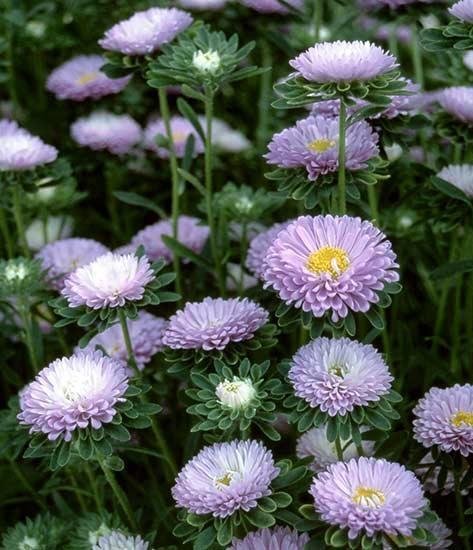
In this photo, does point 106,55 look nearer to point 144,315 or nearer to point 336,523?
point 144,315

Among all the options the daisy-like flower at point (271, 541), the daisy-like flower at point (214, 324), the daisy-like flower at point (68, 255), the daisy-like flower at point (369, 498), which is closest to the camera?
the daisy-like flower at point (369, 498)

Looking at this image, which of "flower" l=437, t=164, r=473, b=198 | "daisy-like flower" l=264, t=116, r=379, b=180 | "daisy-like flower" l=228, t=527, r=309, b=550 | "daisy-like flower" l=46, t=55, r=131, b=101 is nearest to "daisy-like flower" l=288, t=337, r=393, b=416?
"daisy-like flower" l=228, t=527, r=309, b=550

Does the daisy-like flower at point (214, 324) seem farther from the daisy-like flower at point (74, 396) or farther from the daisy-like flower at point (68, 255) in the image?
the daisy-like flower at point (68, 255)

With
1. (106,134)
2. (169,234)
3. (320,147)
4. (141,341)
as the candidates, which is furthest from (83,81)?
(320,147)

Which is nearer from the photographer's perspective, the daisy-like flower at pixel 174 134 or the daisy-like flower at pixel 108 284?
the daisy-like flower at pixel 108 284

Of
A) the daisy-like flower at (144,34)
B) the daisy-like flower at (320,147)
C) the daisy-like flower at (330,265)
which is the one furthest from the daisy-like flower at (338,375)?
the daisy-like flower at (144,34)

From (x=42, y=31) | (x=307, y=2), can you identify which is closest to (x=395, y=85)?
(x=42, y=31)
